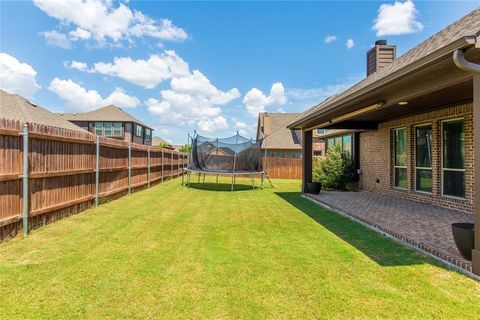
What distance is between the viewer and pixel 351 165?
38.3 ft

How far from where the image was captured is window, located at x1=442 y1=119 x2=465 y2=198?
6.58 m

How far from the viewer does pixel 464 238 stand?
3365 millimetres

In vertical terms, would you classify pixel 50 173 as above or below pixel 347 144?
below

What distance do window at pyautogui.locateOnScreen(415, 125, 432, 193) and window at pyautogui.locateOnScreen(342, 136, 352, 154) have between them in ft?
14.6

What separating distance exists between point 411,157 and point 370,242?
516 centimetres

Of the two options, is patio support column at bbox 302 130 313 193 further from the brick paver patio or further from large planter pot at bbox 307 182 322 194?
the brick paver patio

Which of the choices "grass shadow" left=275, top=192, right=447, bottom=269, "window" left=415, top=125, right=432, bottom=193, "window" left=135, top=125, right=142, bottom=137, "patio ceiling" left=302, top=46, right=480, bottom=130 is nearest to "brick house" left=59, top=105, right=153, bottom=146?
"window" left=135, top=125, right=142, bottom=137

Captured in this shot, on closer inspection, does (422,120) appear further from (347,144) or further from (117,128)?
(117,128)

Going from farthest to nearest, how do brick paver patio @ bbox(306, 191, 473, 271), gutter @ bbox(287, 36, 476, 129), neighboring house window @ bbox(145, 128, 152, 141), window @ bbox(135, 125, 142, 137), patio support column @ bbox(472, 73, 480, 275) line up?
neighboring house window @ bbox(145, 128, 152, 141) < window @ bbox(135, 125, 142, 137) < brick paver patio @ bbox(306, 191, 473, 271) < patio support column @ bbox(472, 73, 480, 275) < gutter @ bbox(287, 36, 476, 129)

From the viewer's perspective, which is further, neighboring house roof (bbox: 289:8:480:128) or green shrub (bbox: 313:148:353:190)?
green shrub (bbox: 313:148:353:190)

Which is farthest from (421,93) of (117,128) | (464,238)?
(117,128)

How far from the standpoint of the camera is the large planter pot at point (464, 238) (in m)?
3.31

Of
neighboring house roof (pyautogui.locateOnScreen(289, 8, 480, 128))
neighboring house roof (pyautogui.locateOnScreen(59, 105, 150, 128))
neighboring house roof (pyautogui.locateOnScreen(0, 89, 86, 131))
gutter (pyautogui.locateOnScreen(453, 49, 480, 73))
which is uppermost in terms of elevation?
neighboring house roof (pyautogui.locateOnScreen(59, 105, 150, 128))

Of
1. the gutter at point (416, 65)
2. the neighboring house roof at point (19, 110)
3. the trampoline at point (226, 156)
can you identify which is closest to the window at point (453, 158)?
the gutter at point (416, 65)
